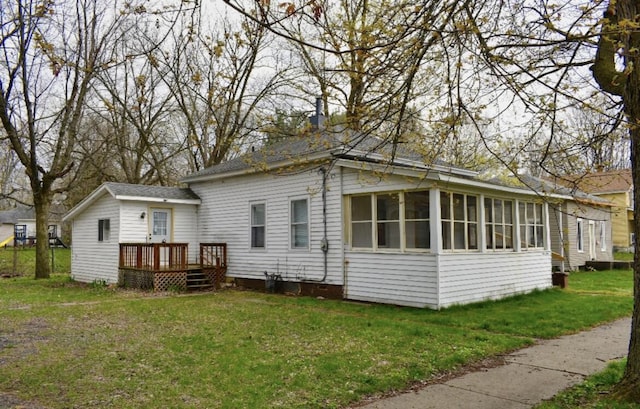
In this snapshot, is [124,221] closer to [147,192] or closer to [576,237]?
[147,192]

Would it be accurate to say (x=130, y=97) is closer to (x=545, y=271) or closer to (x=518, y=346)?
(x=545, y=271)

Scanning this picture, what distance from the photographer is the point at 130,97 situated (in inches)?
969

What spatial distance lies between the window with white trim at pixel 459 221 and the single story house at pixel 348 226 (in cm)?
2

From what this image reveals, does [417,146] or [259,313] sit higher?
[417,146]

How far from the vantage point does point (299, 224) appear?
13352 millimetres

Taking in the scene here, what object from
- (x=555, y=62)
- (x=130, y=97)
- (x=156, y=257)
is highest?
(x=130, y=97)

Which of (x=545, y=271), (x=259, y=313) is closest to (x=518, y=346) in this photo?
(x=259, y=313)

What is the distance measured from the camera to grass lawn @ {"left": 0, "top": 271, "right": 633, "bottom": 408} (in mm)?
5055

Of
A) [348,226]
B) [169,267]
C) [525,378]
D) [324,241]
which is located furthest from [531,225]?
[169,267]

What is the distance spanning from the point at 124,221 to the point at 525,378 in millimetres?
12620

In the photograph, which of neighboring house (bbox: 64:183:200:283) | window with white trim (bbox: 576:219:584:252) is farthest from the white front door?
window with white trim (bbox: 576:219:584:252)

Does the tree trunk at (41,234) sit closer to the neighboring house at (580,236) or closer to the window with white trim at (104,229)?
the window with white trim at (104,229)

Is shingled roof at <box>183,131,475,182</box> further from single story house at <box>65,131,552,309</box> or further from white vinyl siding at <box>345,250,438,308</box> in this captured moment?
white vinyl siding at <box>345,250,438,308</box>

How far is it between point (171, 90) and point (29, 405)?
2110cm
